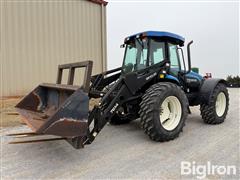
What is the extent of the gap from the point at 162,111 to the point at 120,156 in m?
1.19

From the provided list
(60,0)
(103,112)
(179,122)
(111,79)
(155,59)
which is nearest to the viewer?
(103,112)

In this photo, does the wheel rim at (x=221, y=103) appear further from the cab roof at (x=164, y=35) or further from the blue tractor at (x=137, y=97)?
the cab roof at (x=164, y=35)

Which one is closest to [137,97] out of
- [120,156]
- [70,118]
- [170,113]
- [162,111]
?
[162,111]

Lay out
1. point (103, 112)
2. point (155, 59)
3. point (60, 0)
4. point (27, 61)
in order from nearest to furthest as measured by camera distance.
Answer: point (103, 112) < point (155, 59) < point (27, 61) < point (60, 0)

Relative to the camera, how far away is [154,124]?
3.98m

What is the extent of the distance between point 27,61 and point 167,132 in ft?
21.2

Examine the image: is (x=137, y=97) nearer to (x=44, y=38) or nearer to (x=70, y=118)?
(x=70, y=118)

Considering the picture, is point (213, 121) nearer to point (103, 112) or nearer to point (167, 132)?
point (167, 132)

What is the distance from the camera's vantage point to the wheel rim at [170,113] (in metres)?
4.39

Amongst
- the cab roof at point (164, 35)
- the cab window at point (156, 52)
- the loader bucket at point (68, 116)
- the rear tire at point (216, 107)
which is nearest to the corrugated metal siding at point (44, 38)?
the loader bucket at point (68, 116)

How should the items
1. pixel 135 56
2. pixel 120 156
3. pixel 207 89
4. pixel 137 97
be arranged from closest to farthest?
pixel 120 156 → pixel 137 97 → pixel 135 56 → pixel 207 89

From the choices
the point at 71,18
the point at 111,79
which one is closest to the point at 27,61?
the point at 71,18

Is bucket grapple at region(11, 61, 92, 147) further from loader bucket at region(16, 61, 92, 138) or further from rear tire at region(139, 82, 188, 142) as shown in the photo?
rear tire at region(139, 82, 188, 142)

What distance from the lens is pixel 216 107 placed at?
230 inches
